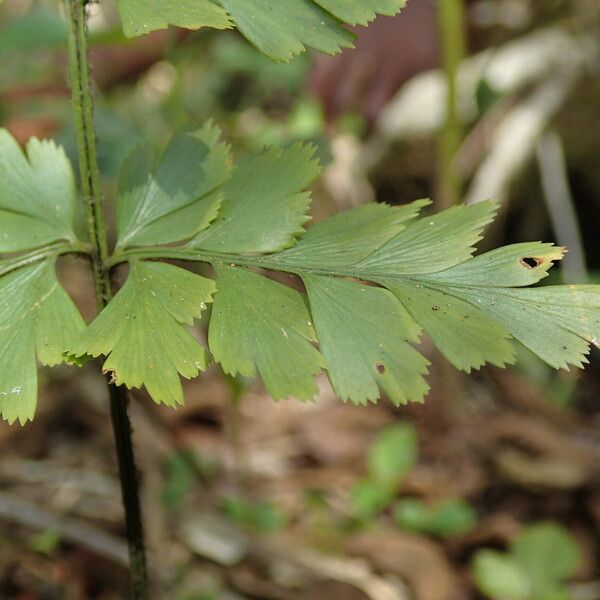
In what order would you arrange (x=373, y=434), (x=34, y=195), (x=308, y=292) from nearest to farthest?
(x=308, y=292)
(x=34, y=195)
(x=373, y=434)

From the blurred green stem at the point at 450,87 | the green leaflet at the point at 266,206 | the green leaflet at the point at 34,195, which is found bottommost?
the green leaflet at the point at 266,206

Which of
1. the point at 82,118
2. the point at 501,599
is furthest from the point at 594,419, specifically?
the point at 82,118

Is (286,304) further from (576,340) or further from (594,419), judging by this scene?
(594,419)

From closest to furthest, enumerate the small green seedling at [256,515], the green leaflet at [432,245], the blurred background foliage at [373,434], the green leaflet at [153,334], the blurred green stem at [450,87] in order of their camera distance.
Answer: the green leaflet at [153,334] < the green leaflet at [432,245] < the blurred background foliage at [373,434] < the small green seedling at [256,515] < the blurred green stem at [450,87]

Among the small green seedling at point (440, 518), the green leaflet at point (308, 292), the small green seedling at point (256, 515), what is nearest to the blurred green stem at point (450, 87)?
the small green seedling at point (440, 518)

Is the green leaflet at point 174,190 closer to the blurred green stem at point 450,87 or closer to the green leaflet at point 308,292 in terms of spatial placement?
the green leaflet at point 308,292

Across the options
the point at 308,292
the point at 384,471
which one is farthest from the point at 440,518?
the point at 308,292

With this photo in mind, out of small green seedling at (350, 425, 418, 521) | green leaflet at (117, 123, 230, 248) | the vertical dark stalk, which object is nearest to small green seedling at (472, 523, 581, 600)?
small green seedling at (350, 425, 418, 521)

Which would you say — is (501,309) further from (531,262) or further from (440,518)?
(440,518)
